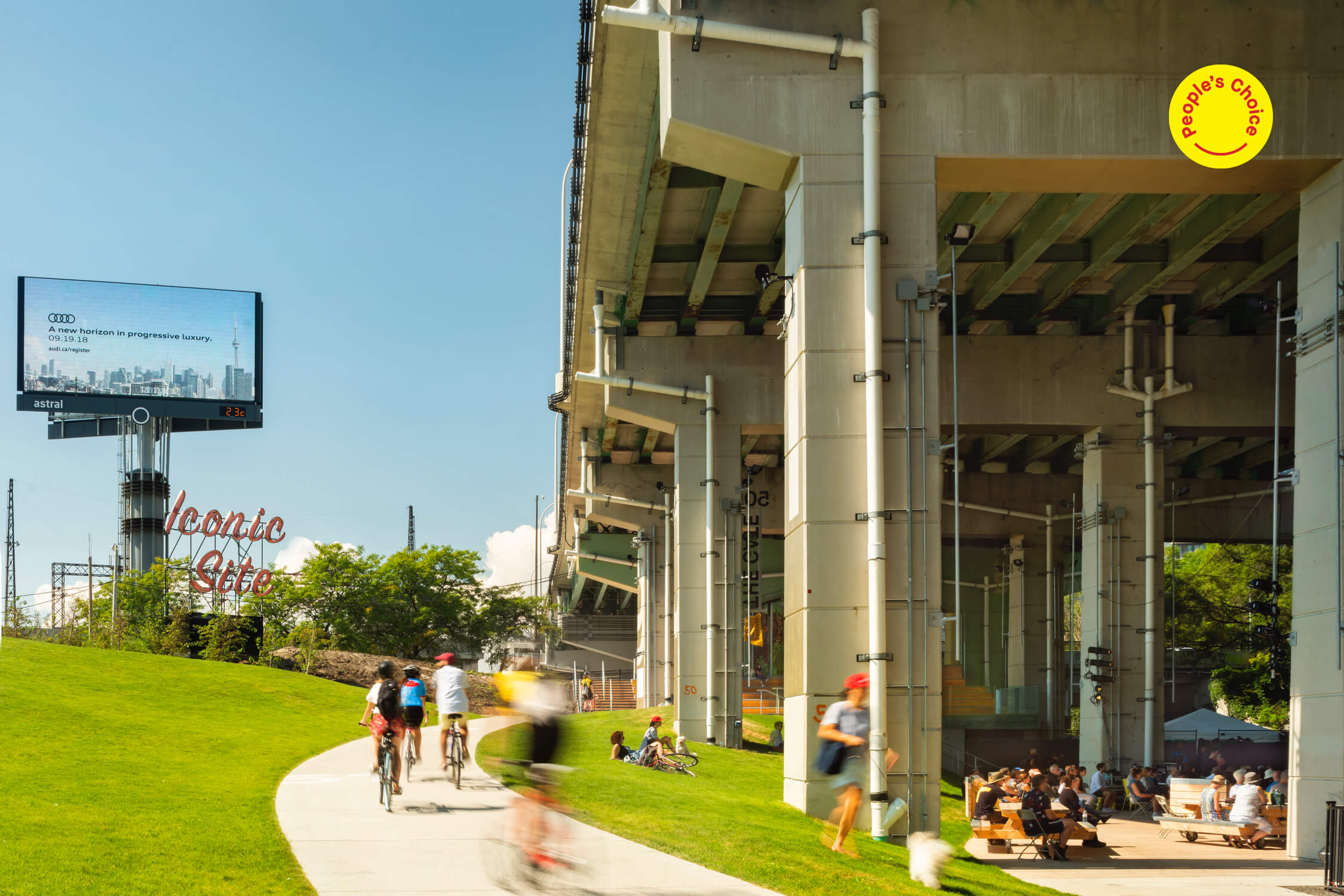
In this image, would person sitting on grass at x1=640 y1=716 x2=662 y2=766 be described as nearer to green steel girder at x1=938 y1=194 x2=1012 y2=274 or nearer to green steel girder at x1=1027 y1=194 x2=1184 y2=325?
green steel girder at x1=938 y1=194 x2=1012 y2=274

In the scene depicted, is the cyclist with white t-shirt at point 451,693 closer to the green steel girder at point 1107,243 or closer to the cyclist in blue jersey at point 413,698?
the cyclist in blue jersey at point 413,698

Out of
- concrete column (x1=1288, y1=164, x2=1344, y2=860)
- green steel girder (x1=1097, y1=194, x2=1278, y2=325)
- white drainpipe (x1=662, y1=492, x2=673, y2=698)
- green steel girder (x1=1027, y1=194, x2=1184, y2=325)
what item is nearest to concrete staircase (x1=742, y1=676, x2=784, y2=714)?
white drainpipe (x1=662, y1=492, x2=673, y2=698)

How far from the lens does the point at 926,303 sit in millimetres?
16688

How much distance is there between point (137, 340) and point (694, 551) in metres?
45.3

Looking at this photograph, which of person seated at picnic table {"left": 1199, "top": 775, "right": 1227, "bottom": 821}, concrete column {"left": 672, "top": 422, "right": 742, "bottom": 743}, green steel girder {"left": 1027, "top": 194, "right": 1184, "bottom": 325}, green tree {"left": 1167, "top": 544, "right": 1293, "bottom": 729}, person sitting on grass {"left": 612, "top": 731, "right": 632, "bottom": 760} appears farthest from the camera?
green tree {"left": 1167, "top": 544, "right": 1293, "bottom": 729}

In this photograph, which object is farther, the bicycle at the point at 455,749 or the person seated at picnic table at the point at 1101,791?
the person seated at picnic table at the point at 1101,791

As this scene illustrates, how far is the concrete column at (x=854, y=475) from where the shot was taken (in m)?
16.3

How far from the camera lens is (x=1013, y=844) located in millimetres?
17953

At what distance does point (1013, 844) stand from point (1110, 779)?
526 inches

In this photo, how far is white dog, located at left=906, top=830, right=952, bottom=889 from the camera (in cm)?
1238

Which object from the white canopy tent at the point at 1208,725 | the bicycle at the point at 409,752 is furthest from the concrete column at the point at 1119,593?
the bicycle at the point at 409,752

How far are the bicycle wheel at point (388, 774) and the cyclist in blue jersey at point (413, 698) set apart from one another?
668 millimetres

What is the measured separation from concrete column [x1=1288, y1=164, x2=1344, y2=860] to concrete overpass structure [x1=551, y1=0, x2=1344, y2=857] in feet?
0.15

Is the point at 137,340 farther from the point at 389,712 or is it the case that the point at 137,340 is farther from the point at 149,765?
the point at 389,712
